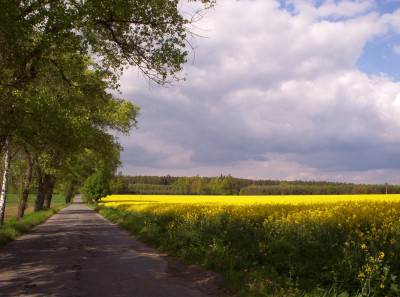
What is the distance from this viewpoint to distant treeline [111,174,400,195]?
88750mm

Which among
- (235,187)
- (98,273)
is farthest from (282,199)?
(235,187)

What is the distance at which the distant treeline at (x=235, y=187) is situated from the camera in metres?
88.8

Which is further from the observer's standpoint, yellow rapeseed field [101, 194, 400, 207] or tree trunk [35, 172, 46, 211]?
tree trunk [35, 172, 46, 211]

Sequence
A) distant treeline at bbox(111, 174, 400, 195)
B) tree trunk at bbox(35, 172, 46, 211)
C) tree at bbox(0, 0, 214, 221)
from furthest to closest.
Answer: distant treeline at bbox(111, 174, 400, 195) < tree trunk at bbox(35, 172, 46, 211) < tree at bbox(0, 0, 214, 221)

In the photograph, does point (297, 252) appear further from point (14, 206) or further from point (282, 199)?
point (14, 206)

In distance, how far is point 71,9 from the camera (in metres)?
8.45

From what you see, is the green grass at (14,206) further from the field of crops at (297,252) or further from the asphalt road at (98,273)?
the field of crops at (297,252)

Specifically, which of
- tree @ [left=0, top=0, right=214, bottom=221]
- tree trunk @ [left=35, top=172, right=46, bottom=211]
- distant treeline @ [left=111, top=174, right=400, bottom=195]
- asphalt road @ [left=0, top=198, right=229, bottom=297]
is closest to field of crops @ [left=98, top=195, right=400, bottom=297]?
asphalt road @ [left=0, top=198, right=229, bottom=297]

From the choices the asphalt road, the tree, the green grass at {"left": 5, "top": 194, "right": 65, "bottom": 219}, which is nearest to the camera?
the asphalt road

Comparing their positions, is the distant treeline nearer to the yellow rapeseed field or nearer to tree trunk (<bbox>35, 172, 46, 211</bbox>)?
the yellow rapeseed field

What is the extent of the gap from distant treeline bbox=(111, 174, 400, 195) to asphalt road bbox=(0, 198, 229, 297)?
6279 cm

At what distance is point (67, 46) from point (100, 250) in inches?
275

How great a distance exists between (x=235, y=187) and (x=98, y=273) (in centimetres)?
12677

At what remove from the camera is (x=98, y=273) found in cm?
712
